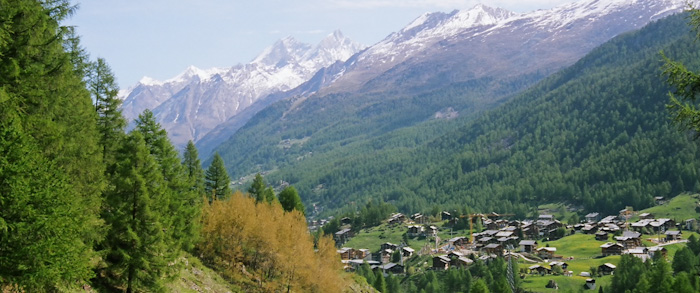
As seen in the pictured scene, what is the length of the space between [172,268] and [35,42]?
653 inches

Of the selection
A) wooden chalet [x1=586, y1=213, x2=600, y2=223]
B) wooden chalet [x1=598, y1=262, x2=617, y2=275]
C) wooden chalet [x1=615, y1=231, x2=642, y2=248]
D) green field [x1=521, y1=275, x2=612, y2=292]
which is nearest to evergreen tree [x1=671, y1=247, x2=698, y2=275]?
green field [x1=521, y1=275, x2=612, y2=292]

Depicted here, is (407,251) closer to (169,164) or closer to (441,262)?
(441,262)

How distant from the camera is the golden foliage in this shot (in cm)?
5647

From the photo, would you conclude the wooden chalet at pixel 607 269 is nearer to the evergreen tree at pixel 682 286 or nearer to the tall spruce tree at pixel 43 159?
the evergreen tree at pixel 682 286

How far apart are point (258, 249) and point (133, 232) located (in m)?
25.1

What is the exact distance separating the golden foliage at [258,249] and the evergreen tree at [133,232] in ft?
67.1

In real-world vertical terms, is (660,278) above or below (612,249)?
above

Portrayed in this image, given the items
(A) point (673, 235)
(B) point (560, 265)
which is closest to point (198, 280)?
(B) point (560, 265)

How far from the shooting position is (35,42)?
27.2m

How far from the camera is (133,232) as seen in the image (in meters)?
32.9

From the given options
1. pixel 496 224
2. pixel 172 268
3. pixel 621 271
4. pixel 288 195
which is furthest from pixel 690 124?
pixel 496 224

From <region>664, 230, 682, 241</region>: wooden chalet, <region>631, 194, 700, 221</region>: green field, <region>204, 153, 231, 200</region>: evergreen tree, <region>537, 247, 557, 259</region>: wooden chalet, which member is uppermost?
<region>204, 153, 231, 200</region>: evergreen tree

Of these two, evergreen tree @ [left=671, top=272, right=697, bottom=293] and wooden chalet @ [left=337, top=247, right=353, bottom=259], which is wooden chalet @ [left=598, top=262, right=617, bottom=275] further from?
wooden chalet @ [left=337, top=247, right=353, bottom=259]

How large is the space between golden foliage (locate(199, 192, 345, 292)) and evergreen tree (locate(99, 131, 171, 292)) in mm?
20441
